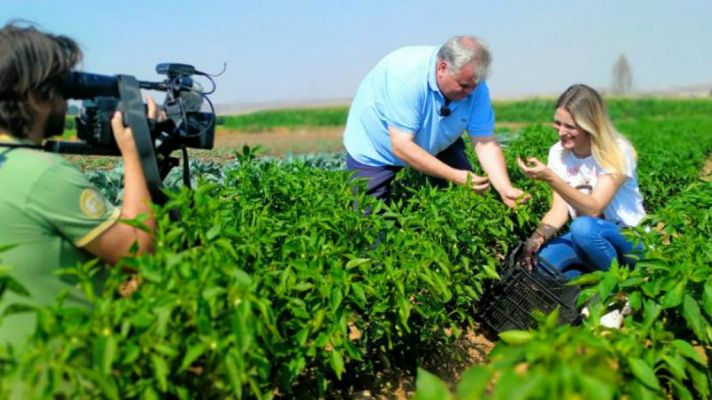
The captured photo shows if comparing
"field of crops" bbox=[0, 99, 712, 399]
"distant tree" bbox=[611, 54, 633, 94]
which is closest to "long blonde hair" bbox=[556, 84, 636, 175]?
"field of crops" bbox=[0, 99, 712, 399]

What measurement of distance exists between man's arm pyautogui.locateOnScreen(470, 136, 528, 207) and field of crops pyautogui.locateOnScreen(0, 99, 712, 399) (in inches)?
7.8

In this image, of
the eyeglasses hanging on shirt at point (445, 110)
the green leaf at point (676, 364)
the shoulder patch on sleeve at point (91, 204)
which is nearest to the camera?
the shoulder patch on sleeve at point (91, 204)

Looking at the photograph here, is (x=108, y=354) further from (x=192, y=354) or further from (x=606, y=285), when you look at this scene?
(x=606, y=285)

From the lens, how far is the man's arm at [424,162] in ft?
13.8

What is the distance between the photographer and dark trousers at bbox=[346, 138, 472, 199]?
4.73 metres

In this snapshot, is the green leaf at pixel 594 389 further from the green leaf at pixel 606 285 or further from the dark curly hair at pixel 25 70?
the dark curly hair at pixel 25 70

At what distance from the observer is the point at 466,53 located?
410cm

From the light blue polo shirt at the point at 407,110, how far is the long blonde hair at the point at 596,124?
62cm

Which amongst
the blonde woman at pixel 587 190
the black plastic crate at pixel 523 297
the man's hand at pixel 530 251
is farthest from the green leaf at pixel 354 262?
the man's hand at pixel 530 251

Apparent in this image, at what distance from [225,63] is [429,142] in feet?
7.04

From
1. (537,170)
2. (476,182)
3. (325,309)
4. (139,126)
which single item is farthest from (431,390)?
(476,182)

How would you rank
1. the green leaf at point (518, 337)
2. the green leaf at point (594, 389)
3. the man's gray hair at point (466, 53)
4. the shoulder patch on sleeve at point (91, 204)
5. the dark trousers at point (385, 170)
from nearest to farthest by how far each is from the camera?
the green leaf at point (594, 389)
the green leaf at point (518, 337)
the shoulder patch on sleeve at point (91, 204)
the man's gray hair at point (466, 53)
the dark trousers at point (385, 170)

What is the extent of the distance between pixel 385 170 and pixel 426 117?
46cm

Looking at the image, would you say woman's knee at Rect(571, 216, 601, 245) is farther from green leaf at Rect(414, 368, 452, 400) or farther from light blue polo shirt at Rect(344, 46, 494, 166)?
green leaf at Rect(414, 368, 452, 400)
